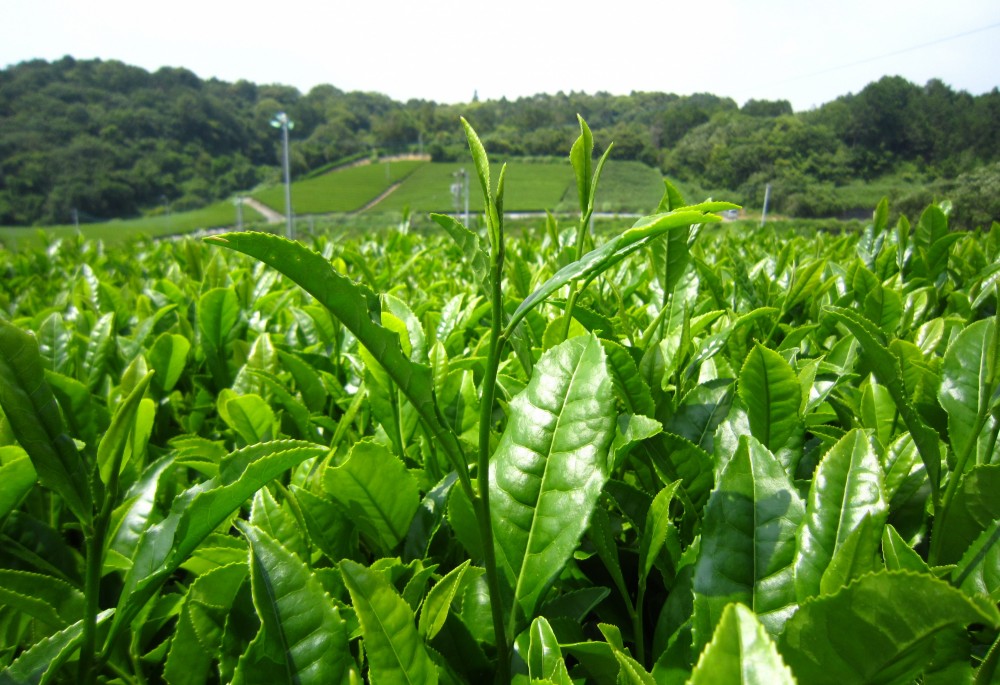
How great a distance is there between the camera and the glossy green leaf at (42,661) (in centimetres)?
65

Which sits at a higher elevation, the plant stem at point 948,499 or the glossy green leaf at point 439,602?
the plant stem at point 948,499

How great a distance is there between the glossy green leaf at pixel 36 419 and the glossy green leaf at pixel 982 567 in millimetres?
897

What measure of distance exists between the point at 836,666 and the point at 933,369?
71 centimetres

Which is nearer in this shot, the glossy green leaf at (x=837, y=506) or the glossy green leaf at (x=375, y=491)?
the glossy green leaf at (x=837, y=506)

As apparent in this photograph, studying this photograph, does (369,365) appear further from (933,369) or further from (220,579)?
(933,369)

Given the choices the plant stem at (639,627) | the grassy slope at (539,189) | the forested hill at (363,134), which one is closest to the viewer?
the plant stem at (639,627)

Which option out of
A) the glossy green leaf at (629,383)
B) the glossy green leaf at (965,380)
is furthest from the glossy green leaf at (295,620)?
the glossy green leaf at (965,380)

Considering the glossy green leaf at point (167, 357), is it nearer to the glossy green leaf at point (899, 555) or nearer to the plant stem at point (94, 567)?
the plant stem at point (94, 567)

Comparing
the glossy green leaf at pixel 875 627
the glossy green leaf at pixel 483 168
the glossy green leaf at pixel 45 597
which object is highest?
the glossy green leaf at pixel 483 168

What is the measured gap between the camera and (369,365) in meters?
0.90

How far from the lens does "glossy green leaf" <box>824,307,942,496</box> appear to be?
2.33 feet

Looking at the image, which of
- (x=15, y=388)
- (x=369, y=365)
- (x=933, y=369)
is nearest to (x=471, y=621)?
(x=369, y=365)

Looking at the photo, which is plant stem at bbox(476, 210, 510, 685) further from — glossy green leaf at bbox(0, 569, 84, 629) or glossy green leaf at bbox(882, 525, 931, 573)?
glossy green leaf at bbox(0, 569, 84, 629)

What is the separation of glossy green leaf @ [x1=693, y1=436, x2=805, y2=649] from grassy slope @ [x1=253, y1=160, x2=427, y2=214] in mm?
73143
